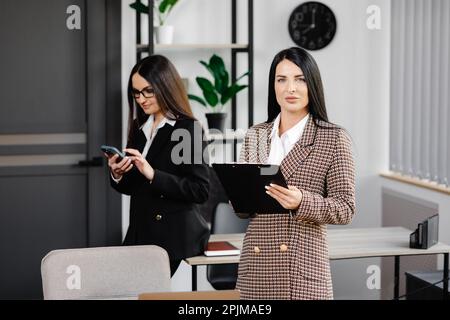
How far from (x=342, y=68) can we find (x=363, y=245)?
1711 mm

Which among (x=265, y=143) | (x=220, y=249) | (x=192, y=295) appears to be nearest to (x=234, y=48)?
(x=220, y=249)

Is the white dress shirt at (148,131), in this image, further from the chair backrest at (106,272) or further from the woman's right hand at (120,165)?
the chair backrest at (106,272)

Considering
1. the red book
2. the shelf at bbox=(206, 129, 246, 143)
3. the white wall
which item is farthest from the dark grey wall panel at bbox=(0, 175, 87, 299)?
the red book

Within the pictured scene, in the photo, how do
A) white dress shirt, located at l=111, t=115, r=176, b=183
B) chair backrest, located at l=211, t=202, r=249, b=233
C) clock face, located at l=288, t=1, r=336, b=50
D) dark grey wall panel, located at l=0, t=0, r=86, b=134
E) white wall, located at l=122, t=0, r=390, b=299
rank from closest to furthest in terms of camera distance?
1. white dress shirt, located at l=111, t=115, r=176, b=183
2. chair backrest, located at l=211, t=202, r=249, b=233
3. dark grey wall panel, located at l=0, t=0, r=86, b=134
4. white wall, located at l=122, t=0, r=390, b=299
5. clock face, located at l=288, t=1, r=336, b=50

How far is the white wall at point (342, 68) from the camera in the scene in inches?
179

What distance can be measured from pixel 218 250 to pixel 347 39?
2.14m

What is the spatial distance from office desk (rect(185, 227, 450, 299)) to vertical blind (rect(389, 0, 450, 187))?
0.71 meters

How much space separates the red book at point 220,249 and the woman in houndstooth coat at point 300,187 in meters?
1.00

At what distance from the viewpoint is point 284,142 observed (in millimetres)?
2096

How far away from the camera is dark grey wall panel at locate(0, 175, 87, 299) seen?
175 inches

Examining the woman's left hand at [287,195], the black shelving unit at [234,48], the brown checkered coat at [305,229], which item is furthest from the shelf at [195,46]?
the woman's left hand at [287,195]

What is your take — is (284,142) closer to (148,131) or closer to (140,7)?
(148,131)

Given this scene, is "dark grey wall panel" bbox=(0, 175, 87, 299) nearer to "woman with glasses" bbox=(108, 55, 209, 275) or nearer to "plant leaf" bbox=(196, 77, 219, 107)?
"plant leaf" bbox=(196, 77, 219, 107)
